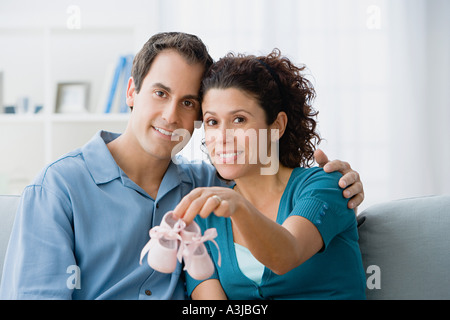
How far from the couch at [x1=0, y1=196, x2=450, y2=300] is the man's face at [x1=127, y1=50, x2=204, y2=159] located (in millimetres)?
559

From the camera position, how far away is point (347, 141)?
10.6 feet

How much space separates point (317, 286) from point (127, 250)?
0.55 meters

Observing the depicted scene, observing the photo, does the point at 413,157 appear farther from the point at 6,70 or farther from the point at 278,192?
the point at 6,70

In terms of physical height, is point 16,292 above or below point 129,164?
below

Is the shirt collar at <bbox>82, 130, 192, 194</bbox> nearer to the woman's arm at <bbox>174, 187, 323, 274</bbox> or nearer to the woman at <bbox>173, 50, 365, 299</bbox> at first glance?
the woman at <bbox>173, 50, 365, 299</bbox>

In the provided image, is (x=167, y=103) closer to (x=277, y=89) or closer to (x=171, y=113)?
(x=171, y=113)

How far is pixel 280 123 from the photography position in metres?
1.48

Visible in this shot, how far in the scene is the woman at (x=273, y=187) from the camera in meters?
1.25

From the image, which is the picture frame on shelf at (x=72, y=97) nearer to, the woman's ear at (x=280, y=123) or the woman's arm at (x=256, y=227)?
the woman's ear at (x=280, y=123)

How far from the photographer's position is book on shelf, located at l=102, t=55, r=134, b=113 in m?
2.81

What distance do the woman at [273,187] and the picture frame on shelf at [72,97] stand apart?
1.74 m

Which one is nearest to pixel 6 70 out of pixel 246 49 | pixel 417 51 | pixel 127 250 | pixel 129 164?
pixel 246 49

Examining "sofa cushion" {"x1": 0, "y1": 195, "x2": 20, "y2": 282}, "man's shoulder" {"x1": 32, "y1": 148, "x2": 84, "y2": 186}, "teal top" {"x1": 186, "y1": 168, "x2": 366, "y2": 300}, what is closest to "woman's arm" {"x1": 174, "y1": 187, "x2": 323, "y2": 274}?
"teal top" {"x1": 186, "y1": 168, "x2": 366, "y2": 300}

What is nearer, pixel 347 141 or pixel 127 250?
pixel 127 250
